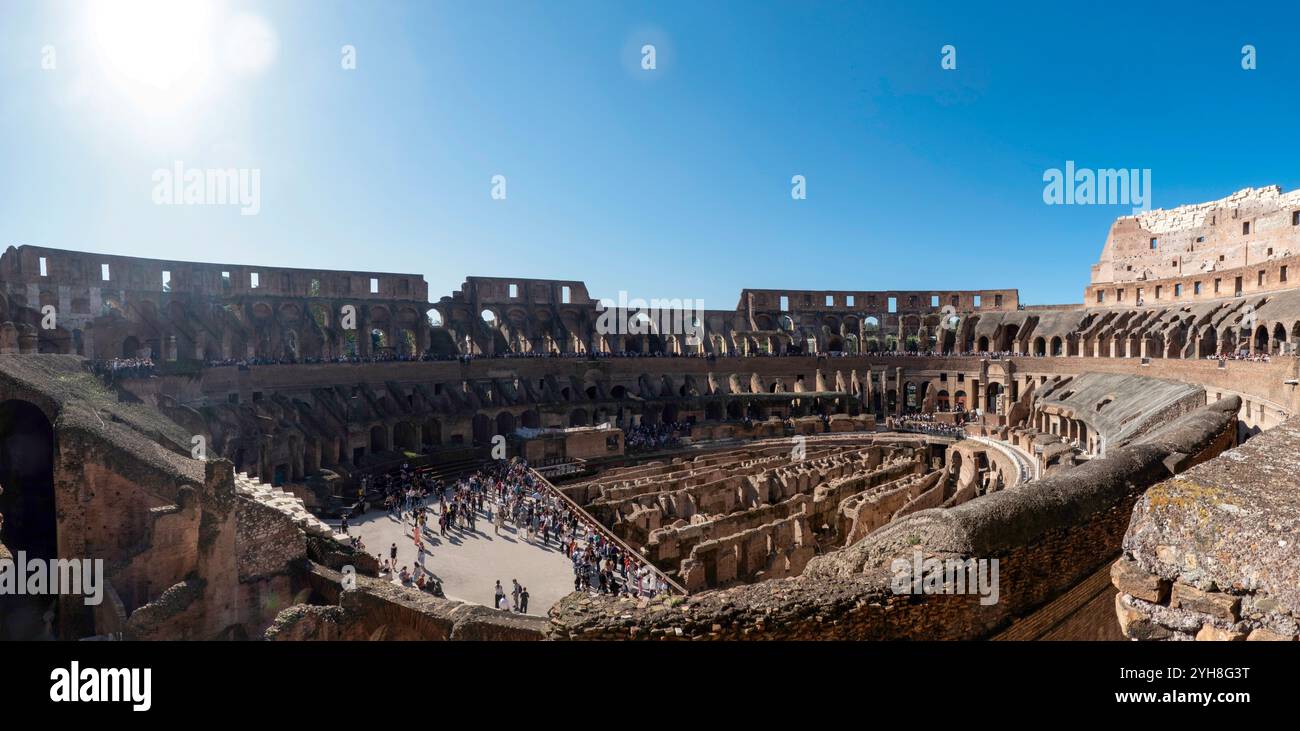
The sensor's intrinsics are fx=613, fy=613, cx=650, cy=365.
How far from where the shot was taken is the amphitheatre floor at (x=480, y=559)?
15.5 meters

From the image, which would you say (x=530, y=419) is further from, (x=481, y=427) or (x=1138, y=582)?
(x=1138, y=582)

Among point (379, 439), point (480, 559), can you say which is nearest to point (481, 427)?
point (379, 439)

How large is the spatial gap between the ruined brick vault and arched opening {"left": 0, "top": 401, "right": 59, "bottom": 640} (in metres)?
0.06

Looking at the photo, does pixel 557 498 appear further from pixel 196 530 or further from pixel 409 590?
pixel 196 530

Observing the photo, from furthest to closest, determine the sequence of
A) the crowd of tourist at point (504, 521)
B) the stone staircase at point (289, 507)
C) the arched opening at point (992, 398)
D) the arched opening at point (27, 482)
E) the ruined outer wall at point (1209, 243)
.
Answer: the arched opening at point (992, 398)
the ruined outer wall at point (1209, 243)
the crowd of tourist at point (504, 521)
the arched opening at point (27, 482)
the stone staircase at point (289, 507)

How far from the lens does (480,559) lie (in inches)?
692

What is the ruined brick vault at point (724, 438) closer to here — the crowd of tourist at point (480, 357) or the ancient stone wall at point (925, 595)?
the ancient stone wall at point (925, 595)

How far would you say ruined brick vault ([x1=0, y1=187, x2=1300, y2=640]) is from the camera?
21.4ft

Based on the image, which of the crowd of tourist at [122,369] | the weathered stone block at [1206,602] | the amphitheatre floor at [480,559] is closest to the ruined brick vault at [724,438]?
the weathered stone block at [1206,602]

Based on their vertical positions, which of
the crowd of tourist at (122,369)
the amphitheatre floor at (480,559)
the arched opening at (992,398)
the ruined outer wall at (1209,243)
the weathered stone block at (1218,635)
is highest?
the ruined outer wall at (1209,243)

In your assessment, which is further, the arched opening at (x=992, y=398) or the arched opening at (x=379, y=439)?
the arched opening at (x=992, y=398)

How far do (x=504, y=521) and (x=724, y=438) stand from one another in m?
18.0

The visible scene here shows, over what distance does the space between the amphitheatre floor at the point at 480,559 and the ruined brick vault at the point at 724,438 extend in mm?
2704
